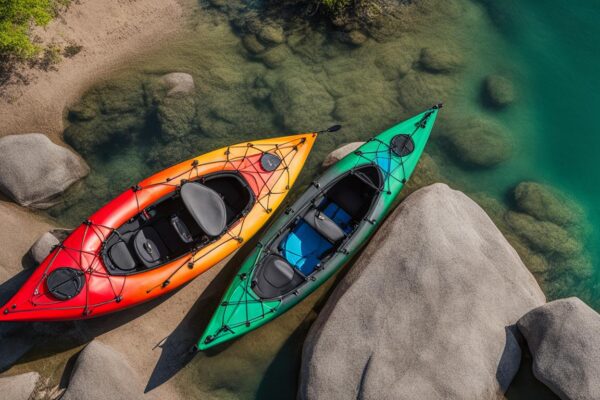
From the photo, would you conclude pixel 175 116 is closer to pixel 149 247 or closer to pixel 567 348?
pixel 149 247

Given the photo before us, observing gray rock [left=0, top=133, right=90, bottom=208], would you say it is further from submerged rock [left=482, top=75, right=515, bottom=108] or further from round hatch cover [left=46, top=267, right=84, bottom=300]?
submerged rock [left=482, top=75, right=515, bottom=108]

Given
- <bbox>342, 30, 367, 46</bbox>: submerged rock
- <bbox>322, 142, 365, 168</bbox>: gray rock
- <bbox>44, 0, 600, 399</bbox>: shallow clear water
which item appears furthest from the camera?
<bbox>342, 30, 367, 46</bbox>: submerged rock

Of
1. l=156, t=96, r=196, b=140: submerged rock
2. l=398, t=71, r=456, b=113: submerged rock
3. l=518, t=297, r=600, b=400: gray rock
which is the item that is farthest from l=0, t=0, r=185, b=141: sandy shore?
l=518, t=297, r=600, b=400: gray rock

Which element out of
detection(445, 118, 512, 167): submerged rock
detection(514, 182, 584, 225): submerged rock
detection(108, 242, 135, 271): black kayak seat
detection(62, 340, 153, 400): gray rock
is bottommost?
detection(514, 182, 584, 225): submerged rock

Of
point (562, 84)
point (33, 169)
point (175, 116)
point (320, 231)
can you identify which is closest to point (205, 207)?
point (320, 231)

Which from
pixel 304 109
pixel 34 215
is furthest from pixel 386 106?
pixel 34 215
